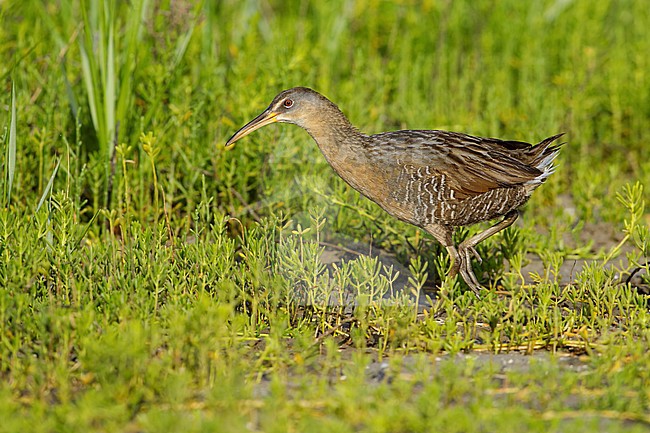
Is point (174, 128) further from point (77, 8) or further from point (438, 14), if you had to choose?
point (438, 14)

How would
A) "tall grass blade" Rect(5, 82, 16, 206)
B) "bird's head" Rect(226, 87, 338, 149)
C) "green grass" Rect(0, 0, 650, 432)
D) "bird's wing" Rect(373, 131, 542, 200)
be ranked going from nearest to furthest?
"green grass" Rect(0, 0, 650, 432) < "tall grass blade" Rect(5, 82, 16, 206) < "bird's wing" Rect(373, 131, 542, 200) < "bird's head" Rect(226, 87, 338, 149)

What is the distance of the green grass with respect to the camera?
3.46 meters

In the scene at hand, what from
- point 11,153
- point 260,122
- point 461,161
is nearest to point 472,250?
point 461,161

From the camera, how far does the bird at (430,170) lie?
4805mm

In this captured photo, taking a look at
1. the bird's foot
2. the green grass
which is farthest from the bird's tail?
the bird's foot

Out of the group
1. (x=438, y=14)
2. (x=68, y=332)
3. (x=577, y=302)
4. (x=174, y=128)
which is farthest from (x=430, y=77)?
(x=68, y=332)

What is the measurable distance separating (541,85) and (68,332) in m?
4.82

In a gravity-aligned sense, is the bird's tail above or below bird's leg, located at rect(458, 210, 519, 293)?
above

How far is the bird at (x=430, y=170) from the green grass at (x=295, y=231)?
0.28 metres

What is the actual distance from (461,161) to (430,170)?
191mm

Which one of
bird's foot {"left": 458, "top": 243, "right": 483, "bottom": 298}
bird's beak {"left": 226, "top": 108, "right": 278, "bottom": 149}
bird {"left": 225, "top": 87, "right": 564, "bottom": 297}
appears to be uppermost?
bird's beak {"left": 226, "top": 108, "right": 278, "bottom": 149}

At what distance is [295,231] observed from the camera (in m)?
4.86

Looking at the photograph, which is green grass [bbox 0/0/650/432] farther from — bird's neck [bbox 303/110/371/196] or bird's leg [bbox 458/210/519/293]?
bird's neck [bbox 303/110/371/196]

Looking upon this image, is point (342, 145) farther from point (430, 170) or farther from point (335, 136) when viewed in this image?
point (430, 170)
